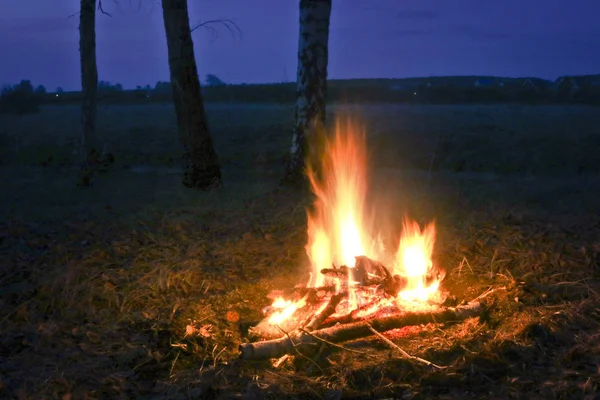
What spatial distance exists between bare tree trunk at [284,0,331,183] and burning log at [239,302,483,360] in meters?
5.19

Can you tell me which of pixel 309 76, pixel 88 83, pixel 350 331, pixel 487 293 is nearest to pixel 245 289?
pixel 350 331

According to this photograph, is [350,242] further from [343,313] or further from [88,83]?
[88,83]

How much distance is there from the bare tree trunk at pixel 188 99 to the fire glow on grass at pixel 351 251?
355 centimetres

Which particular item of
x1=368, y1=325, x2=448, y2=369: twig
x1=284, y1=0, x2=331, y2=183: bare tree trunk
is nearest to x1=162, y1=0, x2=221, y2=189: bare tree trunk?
x1=284, y1=0, x2=331, y2=183: bare tree trunk

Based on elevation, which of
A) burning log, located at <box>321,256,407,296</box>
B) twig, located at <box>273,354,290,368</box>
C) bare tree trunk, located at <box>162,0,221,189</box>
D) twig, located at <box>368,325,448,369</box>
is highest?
bare tree trunk, located at <box>162,0,221,189</box>

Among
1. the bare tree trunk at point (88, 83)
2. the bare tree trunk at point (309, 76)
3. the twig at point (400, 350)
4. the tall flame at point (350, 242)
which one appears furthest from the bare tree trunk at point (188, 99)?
the twig at point (400, 350)

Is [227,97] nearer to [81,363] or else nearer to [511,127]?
[511,127]

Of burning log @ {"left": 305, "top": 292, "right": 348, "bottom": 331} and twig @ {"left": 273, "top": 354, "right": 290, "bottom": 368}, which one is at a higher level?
burning log @ {"left": 305, "top": 292, "right": 348, "bottom": 331}

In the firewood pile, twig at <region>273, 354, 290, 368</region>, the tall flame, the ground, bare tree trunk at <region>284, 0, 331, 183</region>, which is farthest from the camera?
bare tree trunk at <region>284, 0, 331, 183</region>

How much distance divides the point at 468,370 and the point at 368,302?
1.26 m

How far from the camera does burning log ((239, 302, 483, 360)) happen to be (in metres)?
4.18

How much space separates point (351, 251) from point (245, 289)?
109 centimetres

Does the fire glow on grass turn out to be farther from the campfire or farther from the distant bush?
the distant bush

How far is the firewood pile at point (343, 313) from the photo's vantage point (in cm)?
429
